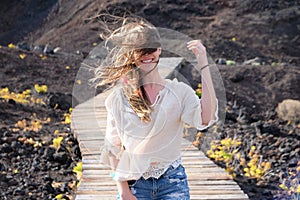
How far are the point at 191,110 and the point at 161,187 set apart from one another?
0.39m

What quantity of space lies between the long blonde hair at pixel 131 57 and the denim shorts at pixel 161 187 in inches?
11.4

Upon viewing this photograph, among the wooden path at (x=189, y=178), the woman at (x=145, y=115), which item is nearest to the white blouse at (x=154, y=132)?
the woman at (x=145, y=115)

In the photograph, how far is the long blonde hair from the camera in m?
2.67

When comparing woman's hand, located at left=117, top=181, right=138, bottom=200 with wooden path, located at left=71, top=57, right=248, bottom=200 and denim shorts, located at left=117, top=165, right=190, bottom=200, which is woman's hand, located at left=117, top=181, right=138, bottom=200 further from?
wooden path, located at left=71, top=57, right=248, bottom=200

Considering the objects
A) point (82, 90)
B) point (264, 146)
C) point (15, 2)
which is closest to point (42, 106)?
point (264, 146)

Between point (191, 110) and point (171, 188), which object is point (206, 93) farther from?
point (171, 188)

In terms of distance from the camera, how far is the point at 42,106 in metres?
7.79

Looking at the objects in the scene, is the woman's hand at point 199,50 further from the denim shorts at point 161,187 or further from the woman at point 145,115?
the denim shorts at point 161,187

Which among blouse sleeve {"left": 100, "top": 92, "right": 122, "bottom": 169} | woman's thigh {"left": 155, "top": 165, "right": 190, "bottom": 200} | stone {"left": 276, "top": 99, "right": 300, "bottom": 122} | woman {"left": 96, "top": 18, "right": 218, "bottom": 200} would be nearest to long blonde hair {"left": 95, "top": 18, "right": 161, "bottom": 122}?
woman {"left": 96, "top": 18, "right": 218, "bottom": 200}

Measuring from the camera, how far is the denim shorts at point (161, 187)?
2.80 metres

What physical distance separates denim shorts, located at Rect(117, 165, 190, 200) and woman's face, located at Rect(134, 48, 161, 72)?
477 millimetres

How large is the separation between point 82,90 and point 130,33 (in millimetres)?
544

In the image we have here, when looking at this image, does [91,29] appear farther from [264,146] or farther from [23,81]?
[264,146]

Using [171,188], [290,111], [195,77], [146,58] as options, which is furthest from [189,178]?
[195,77]
